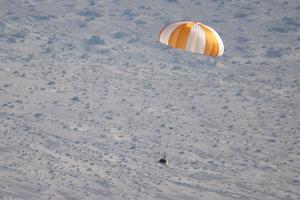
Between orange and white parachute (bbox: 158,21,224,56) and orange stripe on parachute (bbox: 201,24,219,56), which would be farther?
orange stripe on parachute (bbox: 201,24,219,56)

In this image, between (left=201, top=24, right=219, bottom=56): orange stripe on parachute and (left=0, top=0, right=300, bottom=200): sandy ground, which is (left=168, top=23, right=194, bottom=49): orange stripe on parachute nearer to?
(left=201, top=24, right=219, bottom=56): orange stripe on parachute

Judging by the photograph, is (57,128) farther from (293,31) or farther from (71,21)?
(293,31)

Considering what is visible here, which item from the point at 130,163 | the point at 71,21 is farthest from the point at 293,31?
the point at 130,163

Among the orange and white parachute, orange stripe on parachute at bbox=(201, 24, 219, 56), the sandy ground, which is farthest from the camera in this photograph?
the sandy ground

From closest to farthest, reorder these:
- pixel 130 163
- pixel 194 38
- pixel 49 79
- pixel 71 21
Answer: pixel 194 38 < pixel 130 163 < pixel 49 79 < pixel 71 21

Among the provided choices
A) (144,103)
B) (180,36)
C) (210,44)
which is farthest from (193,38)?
(144,103)

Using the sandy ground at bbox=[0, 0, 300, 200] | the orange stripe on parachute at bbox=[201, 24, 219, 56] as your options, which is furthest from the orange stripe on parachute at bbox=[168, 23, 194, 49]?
the sandy ground at bbox=[0, 0, 300, 200]

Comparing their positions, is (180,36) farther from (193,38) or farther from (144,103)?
(144,103)
